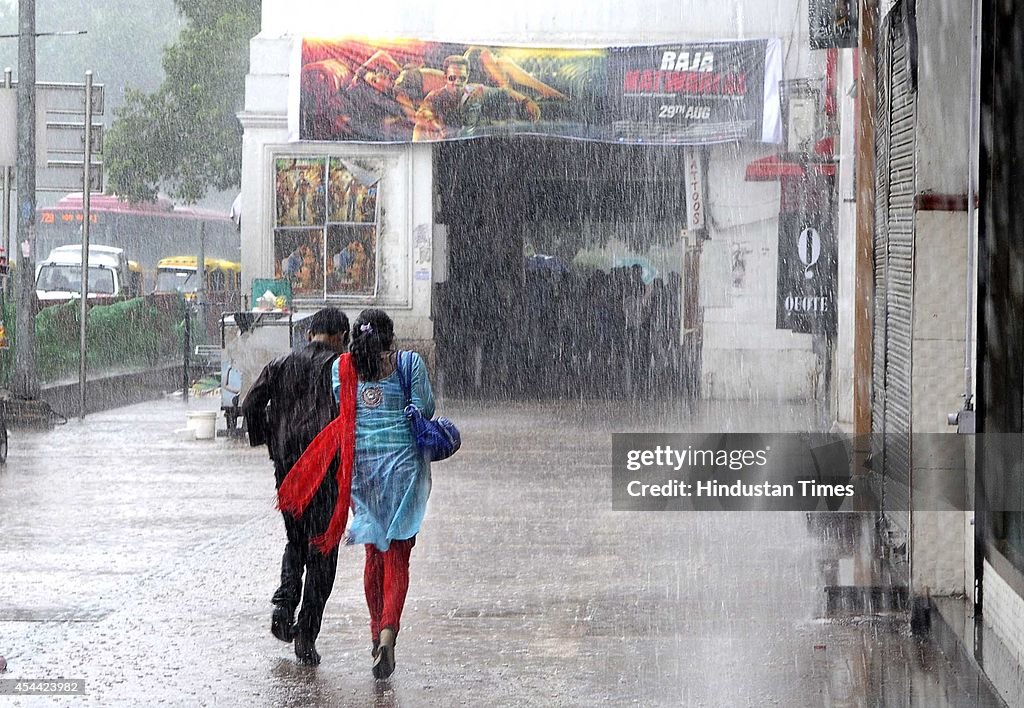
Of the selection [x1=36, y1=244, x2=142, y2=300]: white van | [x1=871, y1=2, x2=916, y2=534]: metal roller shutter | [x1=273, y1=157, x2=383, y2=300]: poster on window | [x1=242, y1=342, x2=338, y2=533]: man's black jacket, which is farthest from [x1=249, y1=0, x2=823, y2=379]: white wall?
[x1=242, y1=342, x2=338, y2=533]: man's black jacket

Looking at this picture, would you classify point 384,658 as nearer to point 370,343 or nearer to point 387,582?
point 387,582

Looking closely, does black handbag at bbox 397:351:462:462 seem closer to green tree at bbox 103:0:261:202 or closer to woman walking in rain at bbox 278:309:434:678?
woman walking in rain at bbox 278:309:434:678

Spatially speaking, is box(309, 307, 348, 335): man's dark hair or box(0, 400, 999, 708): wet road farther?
box(309, 307, 348, 335): man's dark hair

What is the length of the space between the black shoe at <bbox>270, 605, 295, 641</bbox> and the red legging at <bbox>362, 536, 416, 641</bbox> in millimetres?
435

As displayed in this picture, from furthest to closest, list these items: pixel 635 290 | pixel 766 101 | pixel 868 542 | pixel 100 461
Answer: pixel 635 290 < pixel 766 101 < pixel 100 461 < pixel 868 542

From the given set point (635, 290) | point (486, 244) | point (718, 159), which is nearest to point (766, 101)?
point (718, 159)

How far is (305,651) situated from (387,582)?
1.62ft

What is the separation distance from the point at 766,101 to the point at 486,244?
30.2 ft

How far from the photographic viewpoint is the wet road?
22.5ft

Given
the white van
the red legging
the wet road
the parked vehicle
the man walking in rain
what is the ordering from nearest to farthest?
the wet road, the red legging, the man walking in rain, the white van, the parked vehicle

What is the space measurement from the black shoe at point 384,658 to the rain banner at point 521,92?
57.2ft

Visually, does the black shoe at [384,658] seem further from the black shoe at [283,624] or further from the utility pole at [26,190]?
the utility pole at [26,190]

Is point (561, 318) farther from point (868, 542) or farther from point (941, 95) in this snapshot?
point (941, 95)

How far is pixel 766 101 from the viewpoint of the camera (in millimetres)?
23359
